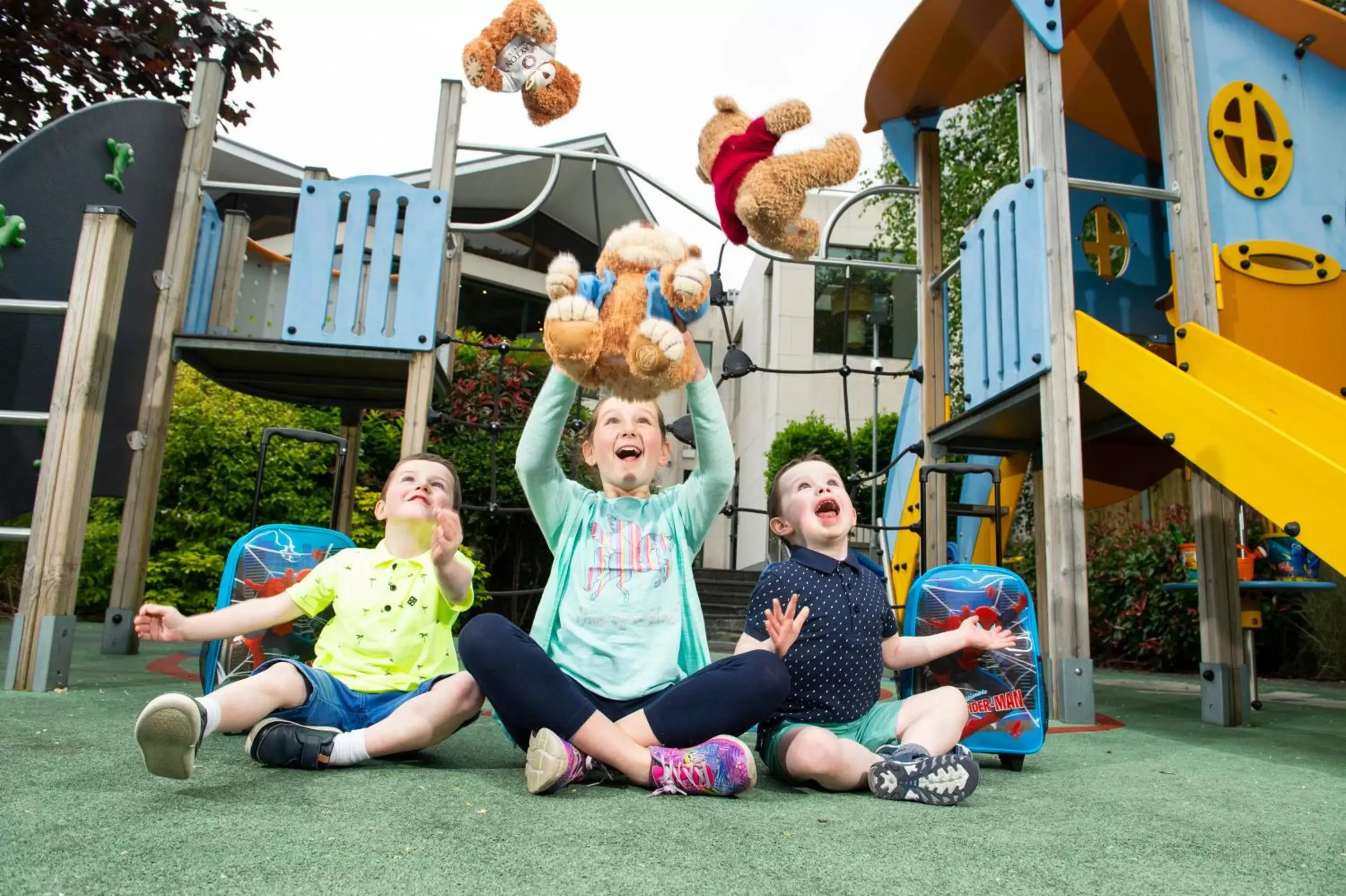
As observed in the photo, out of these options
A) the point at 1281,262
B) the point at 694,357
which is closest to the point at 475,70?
the point at 694,357

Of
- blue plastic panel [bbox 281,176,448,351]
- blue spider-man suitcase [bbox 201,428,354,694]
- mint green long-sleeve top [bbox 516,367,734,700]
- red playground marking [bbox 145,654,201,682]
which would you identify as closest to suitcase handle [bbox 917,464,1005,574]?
mint green long-sleeve top [bbox 516,367,734,700]

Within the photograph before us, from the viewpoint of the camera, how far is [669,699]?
6.41 feet

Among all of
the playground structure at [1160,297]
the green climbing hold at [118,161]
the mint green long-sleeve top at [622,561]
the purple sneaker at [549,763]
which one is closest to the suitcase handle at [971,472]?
the playground structure at [1160,297]

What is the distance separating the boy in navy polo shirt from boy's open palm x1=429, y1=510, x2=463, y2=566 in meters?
0.68

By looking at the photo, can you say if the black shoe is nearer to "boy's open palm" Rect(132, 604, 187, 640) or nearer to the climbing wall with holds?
"boy's open palm" Rect(132, 604, 187, 640)

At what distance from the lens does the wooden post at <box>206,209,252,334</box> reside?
198 inches

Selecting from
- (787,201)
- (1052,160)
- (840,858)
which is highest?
(1052,160)

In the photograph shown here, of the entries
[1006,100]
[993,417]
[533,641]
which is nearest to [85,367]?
[533,641]

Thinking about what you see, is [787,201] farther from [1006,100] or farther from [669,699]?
[1006,100]

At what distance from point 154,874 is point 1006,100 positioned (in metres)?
10.2

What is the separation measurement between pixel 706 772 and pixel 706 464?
2.42 ft

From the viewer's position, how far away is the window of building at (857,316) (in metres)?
12.6

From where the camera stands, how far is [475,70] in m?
3.24

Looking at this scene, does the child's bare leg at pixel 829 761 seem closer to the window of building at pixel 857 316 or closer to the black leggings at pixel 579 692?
the black leggings at pixel 579 692
